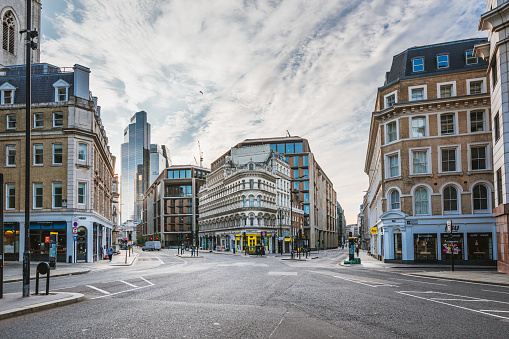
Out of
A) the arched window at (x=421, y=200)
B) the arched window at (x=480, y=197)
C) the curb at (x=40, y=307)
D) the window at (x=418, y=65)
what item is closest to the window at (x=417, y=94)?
the window at (x=418, y=65)

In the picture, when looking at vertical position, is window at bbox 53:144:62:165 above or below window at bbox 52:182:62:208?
above

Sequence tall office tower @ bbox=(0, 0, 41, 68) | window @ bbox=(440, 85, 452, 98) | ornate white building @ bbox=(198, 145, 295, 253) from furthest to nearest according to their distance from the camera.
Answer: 1. ornate white building @ bbox=(198, 145, 295, 253)
2. tall office tower @ bbox=(0, 0, 41, 68)
3. window @ bbox=(440, 85, 452, 98)

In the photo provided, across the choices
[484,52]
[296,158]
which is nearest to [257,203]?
[296,158]

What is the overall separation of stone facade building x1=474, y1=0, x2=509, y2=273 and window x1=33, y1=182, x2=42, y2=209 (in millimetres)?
38717

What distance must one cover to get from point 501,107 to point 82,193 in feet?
120

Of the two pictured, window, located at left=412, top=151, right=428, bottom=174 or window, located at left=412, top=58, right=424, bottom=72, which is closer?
window, located at left=412, top=151, right=428, bottom=174

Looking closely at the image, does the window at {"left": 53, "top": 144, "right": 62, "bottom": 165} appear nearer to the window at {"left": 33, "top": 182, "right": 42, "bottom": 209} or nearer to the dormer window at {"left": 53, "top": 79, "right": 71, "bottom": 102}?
the window at {"left": 33, "top": 182, "right": 42, "bottom": 209}

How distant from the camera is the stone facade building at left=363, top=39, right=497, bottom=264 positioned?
36.8 m

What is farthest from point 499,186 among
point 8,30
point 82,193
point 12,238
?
point 8,30

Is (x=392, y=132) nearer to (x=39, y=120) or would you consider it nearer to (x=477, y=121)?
(x=477, y=121)

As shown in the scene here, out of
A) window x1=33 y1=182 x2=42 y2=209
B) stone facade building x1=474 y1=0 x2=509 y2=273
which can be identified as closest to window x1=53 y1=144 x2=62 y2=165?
window x1=33 y1=182 x2=42 y2=209

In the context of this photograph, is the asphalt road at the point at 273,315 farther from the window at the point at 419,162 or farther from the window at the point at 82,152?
the window at the point at 82,152

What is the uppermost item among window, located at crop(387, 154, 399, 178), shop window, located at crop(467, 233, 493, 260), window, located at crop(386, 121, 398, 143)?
window, located at crop(386, 121, 398, 143)

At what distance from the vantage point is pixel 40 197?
40.5 metres
